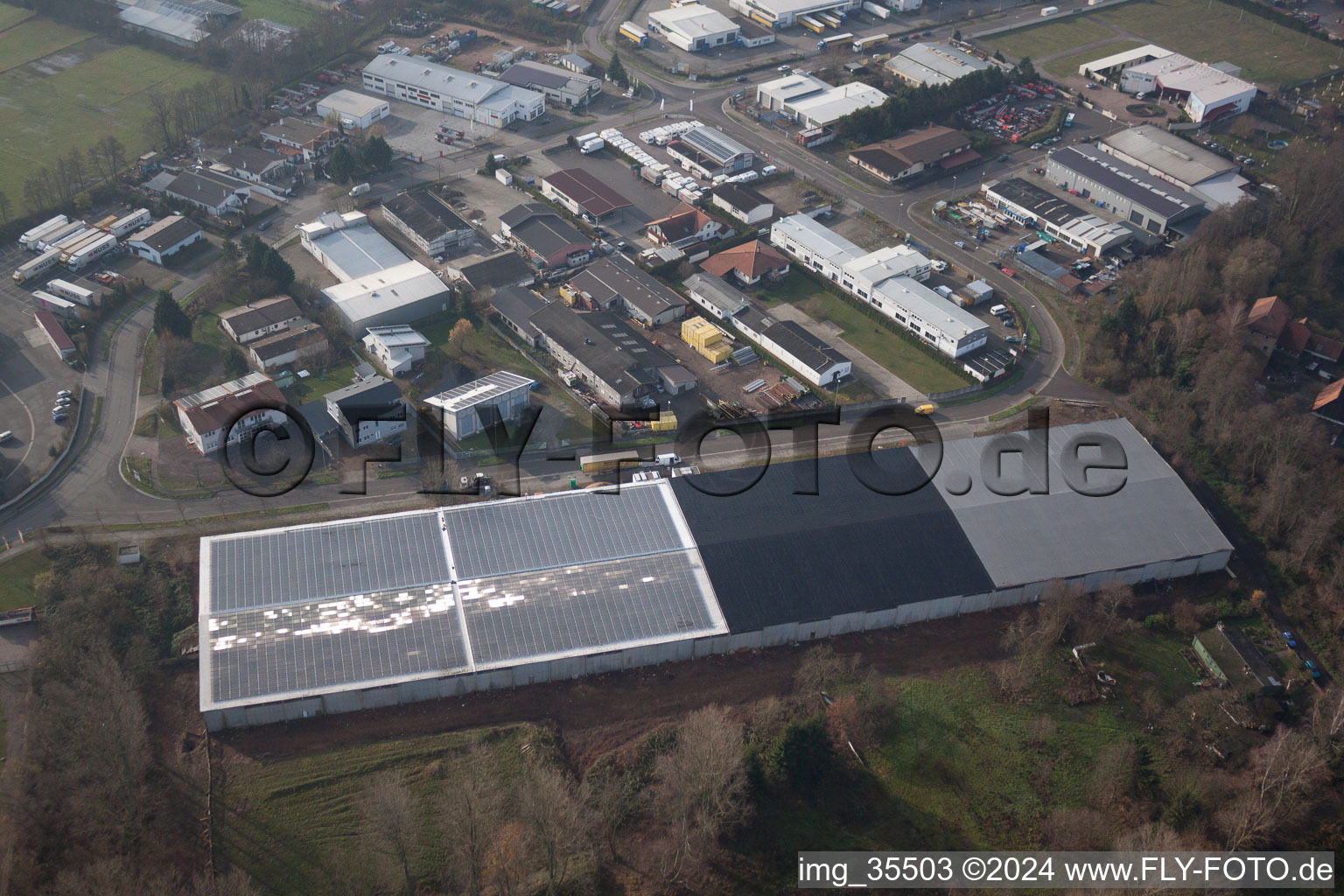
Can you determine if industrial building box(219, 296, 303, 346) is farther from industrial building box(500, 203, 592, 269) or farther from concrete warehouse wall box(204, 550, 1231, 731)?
concrete warehouse wall box(204, 550, 1231, 731)

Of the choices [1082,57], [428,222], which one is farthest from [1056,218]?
[428,222]

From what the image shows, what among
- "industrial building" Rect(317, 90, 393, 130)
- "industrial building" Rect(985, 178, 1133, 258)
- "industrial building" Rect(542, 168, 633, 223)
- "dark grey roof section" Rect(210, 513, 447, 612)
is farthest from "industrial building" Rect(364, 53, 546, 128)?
"dark grey roof section" Rect(210, 513, 447, 612)

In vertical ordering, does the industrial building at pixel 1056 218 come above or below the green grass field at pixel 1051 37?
below

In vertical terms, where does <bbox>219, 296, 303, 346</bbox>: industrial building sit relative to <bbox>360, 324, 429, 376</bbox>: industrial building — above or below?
above

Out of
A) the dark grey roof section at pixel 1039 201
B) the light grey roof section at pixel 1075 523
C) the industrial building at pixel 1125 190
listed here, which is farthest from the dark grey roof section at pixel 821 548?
the industrial building at pixel 1125 190

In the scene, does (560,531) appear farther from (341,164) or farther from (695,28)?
(695,28)

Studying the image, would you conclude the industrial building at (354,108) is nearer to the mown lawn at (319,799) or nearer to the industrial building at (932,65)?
the industrial building at (932,65)

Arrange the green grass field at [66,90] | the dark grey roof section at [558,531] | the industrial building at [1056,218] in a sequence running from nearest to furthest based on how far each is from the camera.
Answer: the dark grey roof section at [558,531] → the industrial building at [1056,218] → the green grass field at [66,90]
